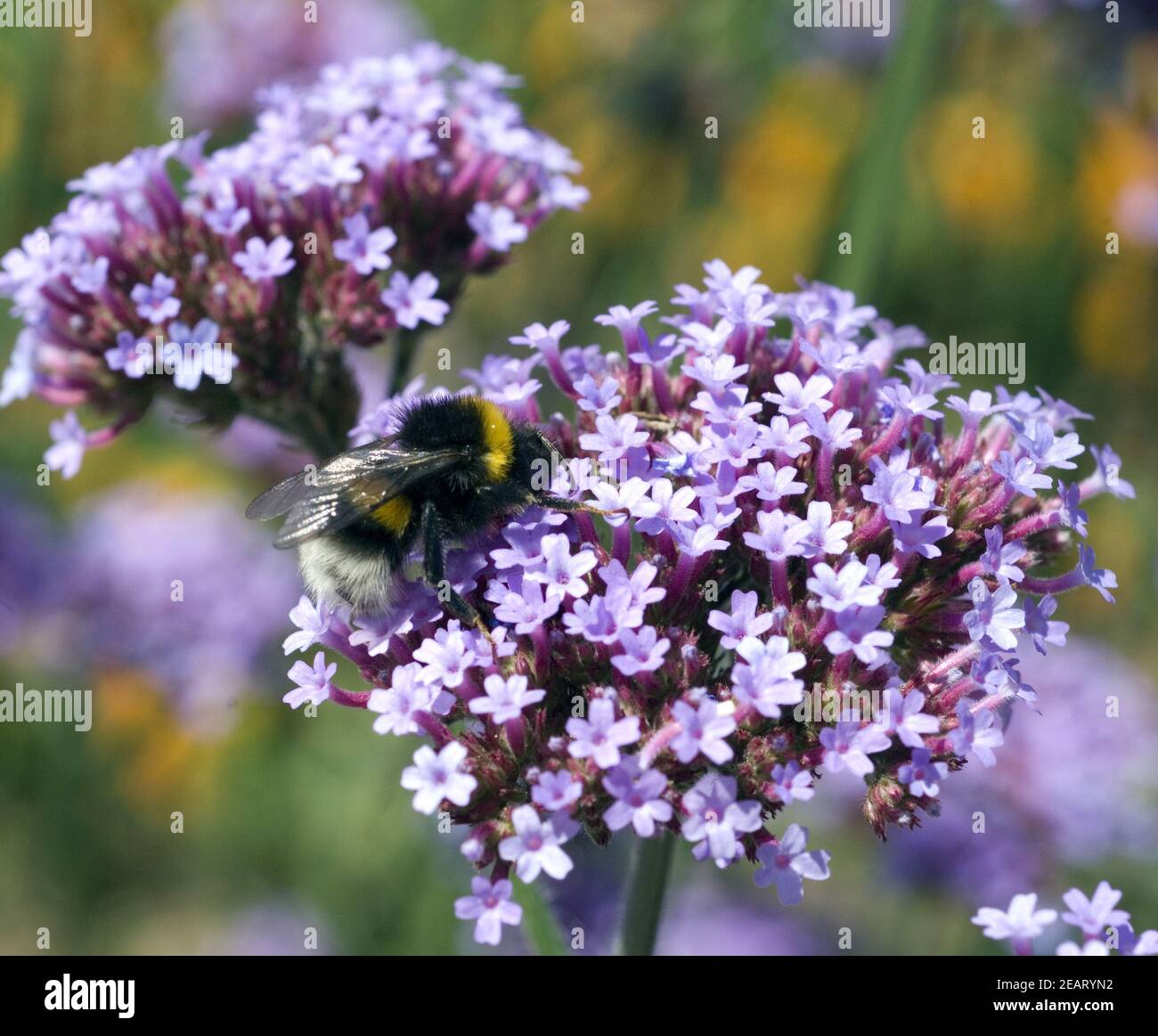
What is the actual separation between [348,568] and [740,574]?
3.80 feet

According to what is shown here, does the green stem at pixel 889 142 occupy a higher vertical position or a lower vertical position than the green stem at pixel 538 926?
higher

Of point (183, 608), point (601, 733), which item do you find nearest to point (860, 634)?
point (601, 733)

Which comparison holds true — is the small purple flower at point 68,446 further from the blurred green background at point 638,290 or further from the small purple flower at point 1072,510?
the small purple flower at point 1072,510

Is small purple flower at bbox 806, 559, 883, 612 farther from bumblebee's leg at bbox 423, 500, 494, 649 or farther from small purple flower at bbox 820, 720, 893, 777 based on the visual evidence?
bumblebee's leg at bbox 423, 500, 494, 649

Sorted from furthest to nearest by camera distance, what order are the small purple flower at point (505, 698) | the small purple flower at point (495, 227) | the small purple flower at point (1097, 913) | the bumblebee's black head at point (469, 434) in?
the small purple flower at point (495, 227) < the bumblebee's black head at point (469, 434) < the small purple flower at point (1097, 913) < the small purple flower at point (505, 698)

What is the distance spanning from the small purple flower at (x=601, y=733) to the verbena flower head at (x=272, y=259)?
1.99 m

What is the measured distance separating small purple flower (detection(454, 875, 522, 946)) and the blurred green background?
10.3 feet

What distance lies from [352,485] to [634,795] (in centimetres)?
117

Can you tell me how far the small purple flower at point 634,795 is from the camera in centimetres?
313

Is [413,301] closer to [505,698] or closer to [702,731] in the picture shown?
[505,698]

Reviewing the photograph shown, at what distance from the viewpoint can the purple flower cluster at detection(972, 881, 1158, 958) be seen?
136 inches

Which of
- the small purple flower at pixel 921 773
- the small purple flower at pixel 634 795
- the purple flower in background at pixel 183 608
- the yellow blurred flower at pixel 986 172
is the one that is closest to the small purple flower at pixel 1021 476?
the small purple flower at pixel 921 773

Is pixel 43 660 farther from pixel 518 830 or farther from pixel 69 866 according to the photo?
pixel 518 830
